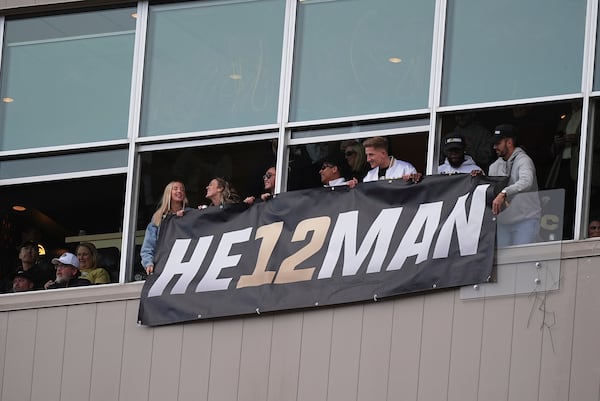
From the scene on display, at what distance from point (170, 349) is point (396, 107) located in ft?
9.21

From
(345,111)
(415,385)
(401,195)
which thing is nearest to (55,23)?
(345,111)

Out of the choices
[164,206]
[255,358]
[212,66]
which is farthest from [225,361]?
[212,66]

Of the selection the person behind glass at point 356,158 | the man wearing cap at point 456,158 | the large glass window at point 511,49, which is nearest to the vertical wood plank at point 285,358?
the person behind glass at point 356,158

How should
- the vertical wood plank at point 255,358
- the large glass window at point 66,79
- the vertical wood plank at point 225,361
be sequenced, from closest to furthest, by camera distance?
1. the vertical wood plank at point 255,358
2. the vertical wood plank at point 225,361
3. the large glass window at point 66,79

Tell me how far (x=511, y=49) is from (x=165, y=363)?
12.8 feet

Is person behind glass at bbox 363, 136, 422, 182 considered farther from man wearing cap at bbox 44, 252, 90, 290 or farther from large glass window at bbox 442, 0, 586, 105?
man wearing cap at bbox 44, 252, 90, 290

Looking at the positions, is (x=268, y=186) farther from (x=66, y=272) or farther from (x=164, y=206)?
(x=66, y=272)

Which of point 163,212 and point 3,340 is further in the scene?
point 3,340

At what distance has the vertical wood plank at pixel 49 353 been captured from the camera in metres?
13.2

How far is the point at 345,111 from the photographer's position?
1267 centimetres

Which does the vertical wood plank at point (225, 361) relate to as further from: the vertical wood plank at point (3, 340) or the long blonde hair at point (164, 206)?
the vertical wood plank at point (3, 340)

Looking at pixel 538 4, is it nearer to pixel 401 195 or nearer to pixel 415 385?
pixel 401 195

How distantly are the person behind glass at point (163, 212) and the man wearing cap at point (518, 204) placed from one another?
2.94m

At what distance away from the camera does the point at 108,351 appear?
13.0m
